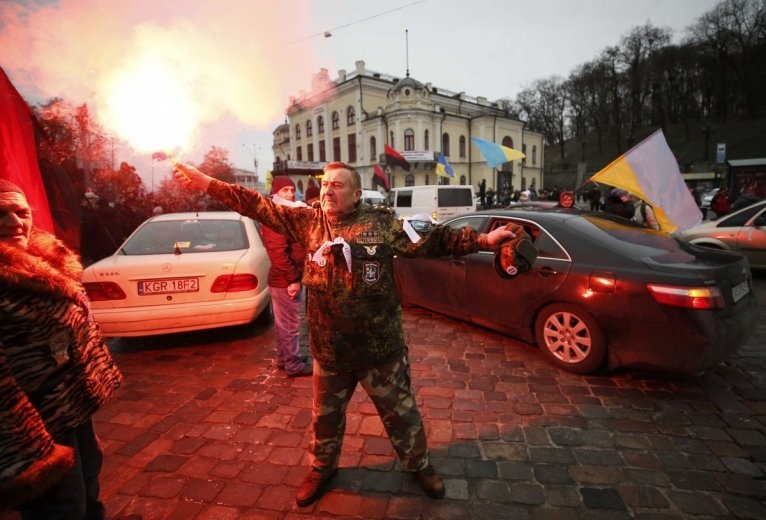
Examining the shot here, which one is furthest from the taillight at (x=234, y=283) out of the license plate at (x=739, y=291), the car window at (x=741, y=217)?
the car window at (x=741, y=217)

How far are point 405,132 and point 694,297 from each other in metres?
41.3

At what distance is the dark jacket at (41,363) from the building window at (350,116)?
47401 millimetres

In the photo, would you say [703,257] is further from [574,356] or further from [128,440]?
[128,440]

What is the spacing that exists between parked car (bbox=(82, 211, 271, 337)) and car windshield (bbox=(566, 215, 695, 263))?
12.2 ft

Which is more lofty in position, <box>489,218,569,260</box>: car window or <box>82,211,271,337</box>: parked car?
<box>489,218,569,260</box>: car window

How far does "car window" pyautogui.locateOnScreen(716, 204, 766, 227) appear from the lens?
7.75 metres

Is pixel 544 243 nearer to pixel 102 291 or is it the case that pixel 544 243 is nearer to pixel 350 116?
pixel 102 291

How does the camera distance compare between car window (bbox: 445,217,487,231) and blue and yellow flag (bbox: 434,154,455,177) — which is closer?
car window (bbox: 445,217,487,231)

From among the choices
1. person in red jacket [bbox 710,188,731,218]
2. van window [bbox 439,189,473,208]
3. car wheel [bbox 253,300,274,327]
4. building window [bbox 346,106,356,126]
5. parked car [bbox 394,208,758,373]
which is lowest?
car wheel [bbox 253,300,274,327]

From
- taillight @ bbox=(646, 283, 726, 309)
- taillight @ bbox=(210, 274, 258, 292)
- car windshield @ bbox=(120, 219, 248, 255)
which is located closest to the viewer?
taillight @ bbox=(646, 283, 726, 309)

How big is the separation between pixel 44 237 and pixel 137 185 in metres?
9.65

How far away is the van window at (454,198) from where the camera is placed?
677 inches

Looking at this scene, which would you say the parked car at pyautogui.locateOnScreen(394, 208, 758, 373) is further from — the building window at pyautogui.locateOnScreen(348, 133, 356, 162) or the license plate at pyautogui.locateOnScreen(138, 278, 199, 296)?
the building window at pyautogui.locateOnScreen(348, 133, 356, 162)

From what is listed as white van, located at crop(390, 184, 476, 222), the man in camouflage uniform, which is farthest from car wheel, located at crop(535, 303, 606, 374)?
white van, located at crop(390, 184, 476, 222)
